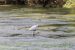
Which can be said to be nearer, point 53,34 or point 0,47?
point 0,47

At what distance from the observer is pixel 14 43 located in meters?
10.9

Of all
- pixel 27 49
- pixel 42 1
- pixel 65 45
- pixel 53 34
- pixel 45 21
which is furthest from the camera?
pixel 42 1

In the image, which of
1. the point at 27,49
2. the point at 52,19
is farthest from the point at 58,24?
the point at 27,49

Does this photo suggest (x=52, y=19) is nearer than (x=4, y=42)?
No

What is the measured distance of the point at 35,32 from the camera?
524 inches

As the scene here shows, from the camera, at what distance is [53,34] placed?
505 inches

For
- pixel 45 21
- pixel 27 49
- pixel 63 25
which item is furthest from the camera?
pixel 45 21

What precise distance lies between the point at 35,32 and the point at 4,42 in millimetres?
2473

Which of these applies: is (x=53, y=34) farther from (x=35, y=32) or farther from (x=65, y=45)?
(x=65, y=45)

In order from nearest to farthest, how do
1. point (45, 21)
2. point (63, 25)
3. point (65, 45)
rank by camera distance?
point (65, 45) → point (63, 25) → point (45, 21)

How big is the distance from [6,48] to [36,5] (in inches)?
658

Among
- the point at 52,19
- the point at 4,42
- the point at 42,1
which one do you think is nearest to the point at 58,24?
Answer: the point at 52,19

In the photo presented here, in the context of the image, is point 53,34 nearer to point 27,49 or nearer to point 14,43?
point 14,43

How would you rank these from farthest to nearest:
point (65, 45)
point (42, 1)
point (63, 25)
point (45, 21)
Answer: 1. point (42, 1)
2. point (45, 21)
3. point (63, 25)
4. point (65, 45)
